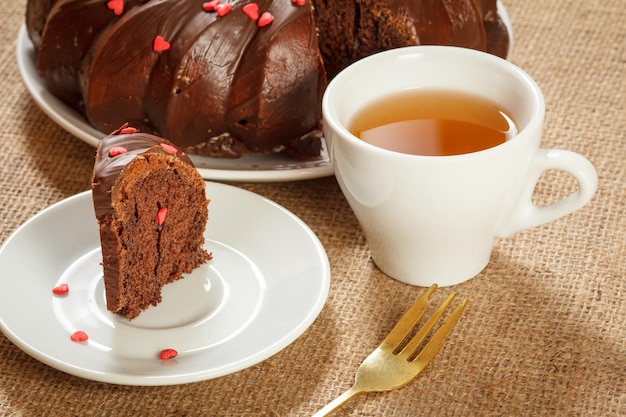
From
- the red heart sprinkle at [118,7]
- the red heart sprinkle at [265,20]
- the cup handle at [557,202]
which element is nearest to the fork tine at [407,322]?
the cup handle at [557,202]

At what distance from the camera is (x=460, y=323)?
1892mm

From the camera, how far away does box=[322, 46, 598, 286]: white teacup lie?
5.89 ft

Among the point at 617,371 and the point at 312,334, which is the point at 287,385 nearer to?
the point at 312,334

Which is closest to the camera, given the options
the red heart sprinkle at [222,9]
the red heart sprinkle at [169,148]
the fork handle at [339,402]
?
the fork handle at [339,402]

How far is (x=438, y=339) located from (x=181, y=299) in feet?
1.76

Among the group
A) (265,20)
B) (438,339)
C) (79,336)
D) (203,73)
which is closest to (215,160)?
(203,73)

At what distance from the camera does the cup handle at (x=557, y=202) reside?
1.90 meters

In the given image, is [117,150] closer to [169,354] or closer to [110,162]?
[110,162]

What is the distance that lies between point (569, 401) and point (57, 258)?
1.08 m

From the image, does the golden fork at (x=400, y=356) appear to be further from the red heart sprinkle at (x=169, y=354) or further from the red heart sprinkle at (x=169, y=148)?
the red heart sprinkle at (x=169, y=148)

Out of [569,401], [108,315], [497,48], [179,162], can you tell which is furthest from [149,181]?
[497,48]

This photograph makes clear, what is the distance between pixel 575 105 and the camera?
8.46 ft

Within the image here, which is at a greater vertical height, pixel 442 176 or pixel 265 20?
pixel 265 20

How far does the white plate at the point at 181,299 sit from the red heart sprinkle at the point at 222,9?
407 millimetres
